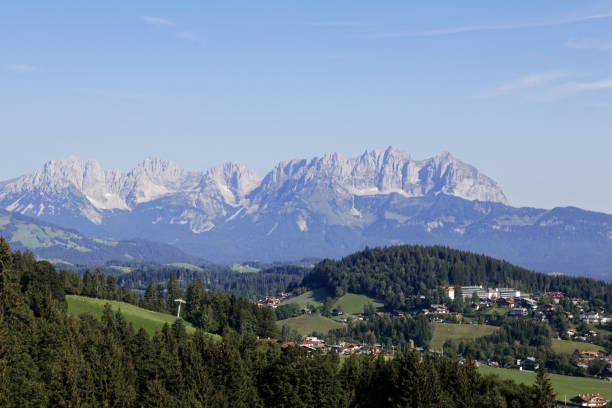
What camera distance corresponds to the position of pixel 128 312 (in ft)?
538

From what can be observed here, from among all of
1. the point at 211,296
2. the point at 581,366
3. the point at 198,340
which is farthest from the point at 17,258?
the point at 581,366

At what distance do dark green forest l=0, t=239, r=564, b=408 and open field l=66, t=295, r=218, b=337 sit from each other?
36.8m

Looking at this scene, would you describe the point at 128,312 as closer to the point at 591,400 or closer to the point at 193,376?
the point at 193,376

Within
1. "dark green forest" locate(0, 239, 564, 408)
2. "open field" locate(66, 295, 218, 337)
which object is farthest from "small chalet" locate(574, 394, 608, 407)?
"open field" locate(66, 295, 218, 337)

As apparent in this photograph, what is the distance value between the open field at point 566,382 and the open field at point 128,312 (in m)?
69.5

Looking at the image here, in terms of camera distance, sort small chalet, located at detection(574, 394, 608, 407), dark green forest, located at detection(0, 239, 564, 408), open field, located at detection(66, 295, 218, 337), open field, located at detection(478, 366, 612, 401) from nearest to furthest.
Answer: dark green forest, located at detection(0, 239, 564, 408), small chalet, located at detection(574, 394, 608, 407), open field, located at detection(66, 295, 218, 337), open field, located at detection(478, 366, 612, 401)

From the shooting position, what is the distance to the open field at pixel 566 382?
524 ft

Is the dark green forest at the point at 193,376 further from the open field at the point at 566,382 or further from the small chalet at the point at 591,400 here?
the open field at the point at 566,382

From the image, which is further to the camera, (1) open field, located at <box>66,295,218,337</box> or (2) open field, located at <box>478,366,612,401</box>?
(2) open field, located at <box>478,366,612,401</box>

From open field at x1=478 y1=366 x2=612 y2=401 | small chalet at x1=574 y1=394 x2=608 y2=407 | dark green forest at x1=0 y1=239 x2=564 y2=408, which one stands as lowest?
open field at x1=478 y1=366 x2=612 y2=401

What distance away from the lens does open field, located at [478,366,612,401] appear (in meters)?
160

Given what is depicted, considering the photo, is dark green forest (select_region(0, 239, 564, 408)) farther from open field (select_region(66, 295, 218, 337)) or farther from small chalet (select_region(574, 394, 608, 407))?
small chalet (select_region(574, 394, 608, 407))

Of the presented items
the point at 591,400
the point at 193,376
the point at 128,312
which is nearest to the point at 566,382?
the point at 591,400

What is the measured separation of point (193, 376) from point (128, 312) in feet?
224
